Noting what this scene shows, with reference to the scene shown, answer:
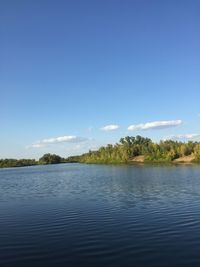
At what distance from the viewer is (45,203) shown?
4675 cm

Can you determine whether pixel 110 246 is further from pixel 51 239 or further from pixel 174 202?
pixel 174 202

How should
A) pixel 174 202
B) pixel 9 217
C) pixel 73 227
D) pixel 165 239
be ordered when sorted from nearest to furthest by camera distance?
pixel 165 239
pixel 73 227
pixel 9 217
pixel 174 202

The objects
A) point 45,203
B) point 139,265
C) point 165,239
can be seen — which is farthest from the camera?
point 45,203

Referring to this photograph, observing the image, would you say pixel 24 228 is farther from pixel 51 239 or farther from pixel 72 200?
pixel 72 200

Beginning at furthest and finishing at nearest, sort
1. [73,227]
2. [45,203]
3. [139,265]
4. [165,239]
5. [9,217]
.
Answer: [45,203], [9,217], [73,227], [165,239], [139,265]

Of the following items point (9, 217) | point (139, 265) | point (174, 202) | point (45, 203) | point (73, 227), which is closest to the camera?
point (139, 265)

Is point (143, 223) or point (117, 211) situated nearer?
point (143, 223)

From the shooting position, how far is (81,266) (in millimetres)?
19891

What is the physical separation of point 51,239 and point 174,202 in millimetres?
21122

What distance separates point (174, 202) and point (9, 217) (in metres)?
20.1

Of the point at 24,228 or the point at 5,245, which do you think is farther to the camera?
the point at 24,228

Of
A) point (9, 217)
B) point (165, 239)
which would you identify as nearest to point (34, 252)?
point (165, 239)

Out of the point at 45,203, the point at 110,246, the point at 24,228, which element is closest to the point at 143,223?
the point at 110,246

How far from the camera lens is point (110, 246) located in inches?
933
